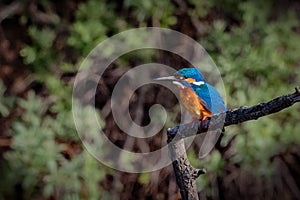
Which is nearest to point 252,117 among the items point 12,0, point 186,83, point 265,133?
point 186,83

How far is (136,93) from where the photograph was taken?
3768 mm

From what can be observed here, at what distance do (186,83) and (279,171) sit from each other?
5.01ft

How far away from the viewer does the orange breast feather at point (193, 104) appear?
7.18 ft

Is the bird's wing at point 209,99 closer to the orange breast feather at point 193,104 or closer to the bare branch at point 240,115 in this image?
the orange breast feather at point 193,104

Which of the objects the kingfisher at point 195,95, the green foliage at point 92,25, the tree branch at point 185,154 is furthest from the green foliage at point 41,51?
the tree branch at point 185,154

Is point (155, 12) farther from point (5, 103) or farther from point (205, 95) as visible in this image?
point (205, 95)

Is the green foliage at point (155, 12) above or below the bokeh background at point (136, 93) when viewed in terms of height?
above

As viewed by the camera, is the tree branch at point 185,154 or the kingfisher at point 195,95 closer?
the tree branch at point 185,154

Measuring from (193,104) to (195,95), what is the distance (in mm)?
51

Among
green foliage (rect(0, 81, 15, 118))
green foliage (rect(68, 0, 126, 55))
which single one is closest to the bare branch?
green foliage (rect(68, 0, 126, 55))

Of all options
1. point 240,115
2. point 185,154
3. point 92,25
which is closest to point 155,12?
point 92,25

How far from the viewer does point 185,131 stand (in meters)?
2.06

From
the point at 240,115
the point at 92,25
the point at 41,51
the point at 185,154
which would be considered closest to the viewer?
the point at 240,115

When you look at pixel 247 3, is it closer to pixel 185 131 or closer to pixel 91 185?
pixel 91 185
